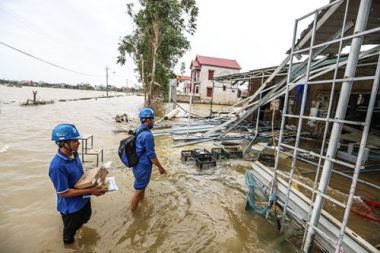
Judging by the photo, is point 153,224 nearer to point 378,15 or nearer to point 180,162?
point 180,162

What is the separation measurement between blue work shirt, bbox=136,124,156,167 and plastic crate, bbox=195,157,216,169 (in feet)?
10.3

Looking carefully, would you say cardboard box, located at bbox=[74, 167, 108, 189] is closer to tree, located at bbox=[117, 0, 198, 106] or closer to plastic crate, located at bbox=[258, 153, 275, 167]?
plastic crate, located at bbox=[258, 153, 275, 167]

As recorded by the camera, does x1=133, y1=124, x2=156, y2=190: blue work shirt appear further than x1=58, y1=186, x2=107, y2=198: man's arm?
Yes

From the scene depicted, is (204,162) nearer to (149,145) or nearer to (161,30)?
(149,145)

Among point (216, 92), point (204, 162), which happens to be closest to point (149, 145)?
point (204, 162)

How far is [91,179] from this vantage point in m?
2.68

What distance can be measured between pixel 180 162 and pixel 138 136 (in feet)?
12.3

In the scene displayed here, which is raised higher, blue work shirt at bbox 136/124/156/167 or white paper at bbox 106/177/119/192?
blue work shirt at bbox 136/124/156/167

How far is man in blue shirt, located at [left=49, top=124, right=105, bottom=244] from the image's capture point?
247 centimetres

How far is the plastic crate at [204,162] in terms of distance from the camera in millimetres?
6707

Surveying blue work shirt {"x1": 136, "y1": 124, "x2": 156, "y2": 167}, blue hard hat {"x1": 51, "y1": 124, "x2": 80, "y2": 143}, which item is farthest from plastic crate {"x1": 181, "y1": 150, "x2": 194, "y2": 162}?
blue hard hat {"x1": 51, "y1": 124, "x2": 80, "y2": 143}

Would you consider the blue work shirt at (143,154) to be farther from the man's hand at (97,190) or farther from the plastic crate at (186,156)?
the plastic crate at (186,156)

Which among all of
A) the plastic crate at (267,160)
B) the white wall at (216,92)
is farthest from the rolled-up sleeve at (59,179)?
the white wall at (216,92)

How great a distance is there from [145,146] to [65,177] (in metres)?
1.39
